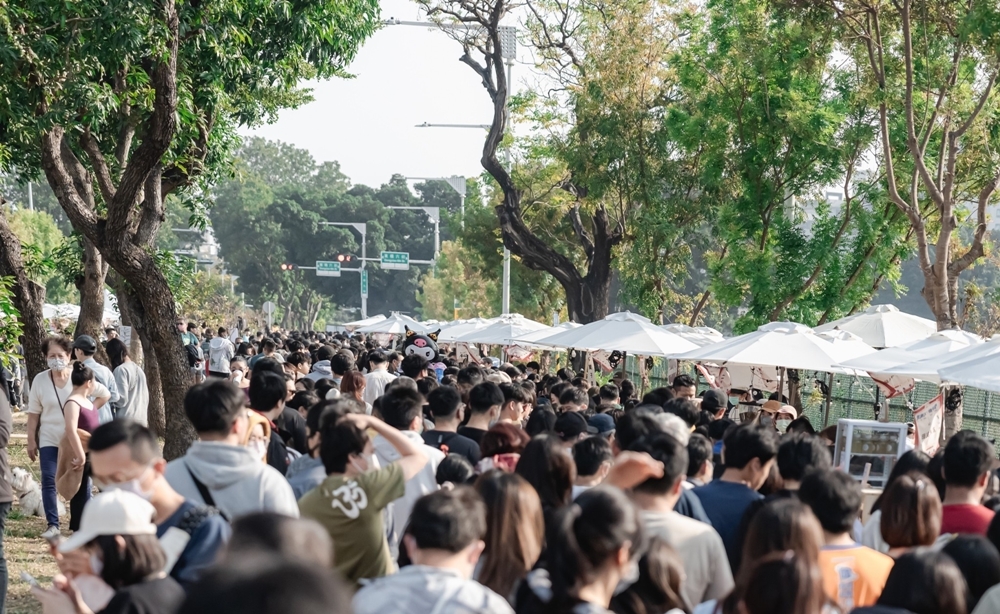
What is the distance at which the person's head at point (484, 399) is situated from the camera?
737 cm

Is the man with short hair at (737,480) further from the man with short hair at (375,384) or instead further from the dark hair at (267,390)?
the man with short hair at (375,384)

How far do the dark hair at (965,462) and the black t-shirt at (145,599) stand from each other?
358cm

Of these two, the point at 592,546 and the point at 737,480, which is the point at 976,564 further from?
the point at 737,480

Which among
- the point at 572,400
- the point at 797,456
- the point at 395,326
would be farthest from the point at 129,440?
the point at 395,326

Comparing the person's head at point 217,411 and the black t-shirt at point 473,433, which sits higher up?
the person's head at point 217,411

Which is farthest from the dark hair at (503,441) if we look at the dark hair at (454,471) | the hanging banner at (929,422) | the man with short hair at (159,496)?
the hanging banner at (929,422)

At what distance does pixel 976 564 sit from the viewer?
4078 mm

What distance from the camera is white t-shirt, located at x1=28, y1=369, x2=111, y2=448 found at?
945 cm

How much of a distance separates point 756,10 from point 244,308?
6688cm

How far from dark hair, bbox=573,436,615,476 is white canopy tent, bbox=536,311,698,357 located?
366 inches

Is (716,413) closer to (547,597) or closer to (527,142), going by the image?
(547,597)

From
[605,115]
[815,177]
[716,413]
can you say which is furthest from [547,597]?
[605,115]

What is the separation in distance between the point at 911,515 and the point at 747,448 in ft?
3.23

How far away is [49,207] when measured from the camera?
3686 inches
